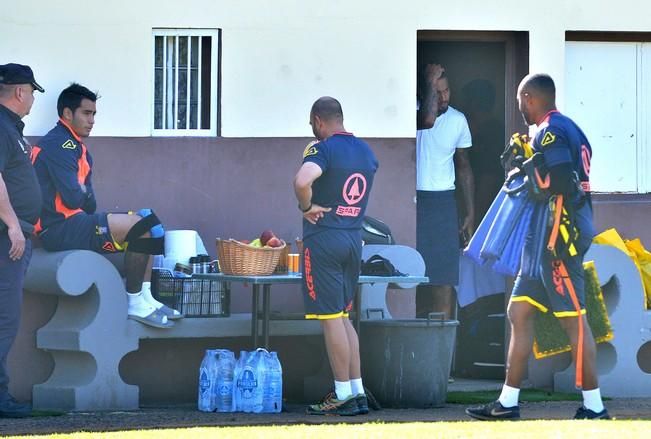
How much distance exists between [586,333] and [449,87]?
385cm

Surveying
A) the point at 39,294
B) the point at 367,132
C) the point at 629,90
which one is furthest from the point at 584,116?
the point at 39,294

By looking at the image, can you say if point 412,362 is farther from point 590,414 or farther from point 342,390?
point 590,414

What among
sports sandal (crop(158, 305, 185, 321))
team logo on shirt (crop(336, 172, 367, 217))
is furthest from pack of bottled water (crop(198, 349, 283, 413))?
team logo on shirt (crop(336, 172, 367, 217))

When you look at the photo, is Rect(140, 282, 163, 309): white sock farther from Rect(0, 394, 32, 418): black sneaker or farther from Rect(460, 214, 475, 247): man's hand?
Rect(460, 214, 475, 247): man's hand

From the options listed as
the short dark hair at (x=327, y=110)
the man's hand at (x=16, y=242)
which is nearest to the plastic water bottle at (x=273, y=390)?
the short dark hair at (x=327, y=110)

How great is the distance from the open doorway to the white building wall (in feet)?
1.49

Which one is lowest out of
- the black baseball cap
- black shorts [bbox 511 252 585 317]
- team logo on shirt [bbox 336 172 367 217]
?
black shorts [bbox 511 252 585 317]

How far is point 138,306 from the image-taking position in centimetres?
1064

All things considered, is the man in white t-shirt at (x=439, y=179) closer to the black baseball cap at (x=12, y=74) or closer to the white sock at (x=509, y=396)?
the white sock at (x=509, y=396)

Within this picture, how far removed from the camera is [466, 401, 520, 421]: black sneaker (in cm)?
959

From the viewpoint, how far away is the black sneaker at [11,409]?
9.81 meters

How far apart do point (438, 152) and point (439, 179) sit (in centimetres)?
22

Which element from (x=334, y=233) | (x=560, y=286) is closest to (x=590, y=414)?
(x=560, y=286)

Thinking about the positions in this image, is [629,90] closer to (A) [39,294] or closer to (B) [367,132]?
(B) [367,132]
